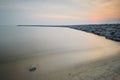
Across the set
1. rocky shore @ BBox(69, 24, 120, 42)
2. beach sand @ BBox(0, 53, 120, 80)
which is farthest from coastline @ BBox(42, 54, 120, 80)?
rocky shore @ BBox(69, 24, 120, 42)

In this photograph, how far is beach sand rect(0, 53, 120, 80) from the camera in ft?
9.46

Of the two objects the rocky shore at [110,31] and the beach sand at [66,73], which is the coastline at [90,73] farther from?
the rocky shore at [110,31]

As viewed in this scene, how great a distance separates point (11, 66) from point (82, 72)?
1.46 metres

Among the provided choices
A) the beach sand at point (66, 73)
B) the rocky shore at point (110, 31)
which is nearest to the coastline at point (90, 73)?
the beach sand at point (66, 73)

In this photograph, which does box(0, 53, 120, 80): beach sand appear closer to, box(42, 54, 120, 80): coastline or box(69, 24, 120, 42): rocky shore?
box(42, 54, 120, 80): coastline

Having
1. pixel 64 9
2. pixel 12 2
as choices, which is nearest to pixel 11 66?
pixel 12 2

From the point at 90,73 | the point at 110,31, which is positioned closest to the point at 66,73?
the point at 90,73

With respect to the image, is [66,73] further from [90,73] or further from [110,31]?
Answer: [110,31]

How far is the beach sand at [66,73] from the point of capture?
2882 mm

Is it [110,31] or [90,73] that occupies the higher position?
[90,73]

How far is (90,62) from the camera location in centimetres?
386

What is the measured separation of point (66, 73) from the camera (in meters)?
3.12

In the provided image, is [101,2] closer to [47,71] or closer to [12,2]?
[12,2]

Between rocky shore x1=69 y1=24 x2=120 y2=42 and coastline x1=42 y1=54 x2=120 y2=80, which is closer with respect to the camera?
coastline x1=42 y1=54 x2=120 y2=80
